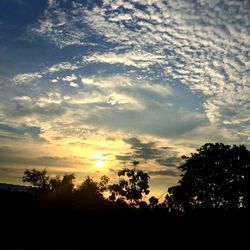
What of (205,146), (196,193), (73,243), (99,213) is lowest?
(73,243)

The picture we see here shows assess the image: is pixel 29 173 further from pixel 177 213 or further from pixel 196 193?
pixel 177 213

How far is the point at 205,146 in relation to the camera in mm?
55125

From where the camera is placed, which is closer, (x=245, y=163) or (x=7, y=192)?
(x=7, y=192)

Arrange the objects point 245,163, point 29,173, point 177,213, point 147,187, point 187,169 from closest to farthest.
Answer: point 177,213 → point 245,163 → point 187,169 → point 147,187 → point 29,173

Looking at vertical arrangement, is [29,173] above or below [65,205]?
above

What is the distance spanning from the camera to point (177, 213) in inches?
1180

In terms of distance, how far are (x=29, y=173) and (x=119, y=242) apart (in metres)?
59.6

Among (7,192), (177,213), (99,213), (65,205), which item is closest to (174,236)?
(177,213)

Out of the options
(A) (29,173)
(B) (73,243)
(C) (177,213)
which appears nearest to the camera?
(B) (73,243)

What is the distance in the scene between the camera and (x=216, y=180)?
52.1m

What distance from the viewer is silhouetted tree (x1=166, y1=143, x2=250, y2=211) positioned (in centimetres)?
5081

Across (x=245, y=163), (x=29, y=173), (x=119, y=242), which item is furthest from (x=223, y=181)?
→ (x=29, y=173)

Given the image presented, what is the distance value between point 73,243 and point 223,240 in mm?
→ 11141

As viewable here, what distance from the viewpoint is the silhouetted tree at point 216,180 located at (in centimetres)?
5081
